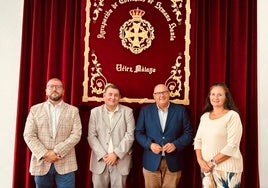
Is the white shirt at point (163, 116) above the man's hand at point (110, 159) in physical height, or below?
above

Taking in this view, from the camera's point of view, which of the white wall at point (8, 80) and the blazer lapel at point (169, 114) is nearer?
the blazer lapel at point (169, 114)

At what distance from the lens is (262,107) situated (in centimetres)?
353

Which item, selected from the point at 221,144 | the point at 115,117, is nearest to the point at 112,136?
the point at 115,117

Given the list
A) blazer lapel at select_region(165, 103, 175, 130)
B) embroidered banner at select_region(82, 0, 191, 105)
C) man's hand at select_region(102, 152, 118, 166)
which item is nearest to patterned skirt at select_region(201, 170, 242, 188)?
blazer lapel at select_region(165, 103, 175, 130)

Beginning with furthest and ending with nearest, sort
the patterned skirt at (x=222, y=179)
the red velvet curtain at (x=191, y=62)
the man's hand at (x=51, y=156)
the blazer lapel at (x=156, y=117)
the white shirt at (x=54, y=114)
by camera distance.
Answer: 1. the red velvet curtain at (x=191, y=62)
2. the blazer lapel at (x=156, y=117)
3. the white shirt at (x=54, y=114)
4. the man's hand at (x=51, y=156)
5. the patterned skirt at (x=222, y=179)

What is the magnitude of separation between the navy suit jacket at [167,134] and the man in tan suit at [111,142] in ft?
0.43

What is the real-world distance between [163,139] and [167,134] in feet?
0.21

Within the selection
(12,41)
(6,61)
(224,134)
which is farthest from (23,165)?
(224,134)

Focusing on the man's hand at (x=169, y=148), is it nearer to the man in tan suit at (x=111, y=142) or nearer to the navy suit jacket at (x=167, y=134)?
the navy suit jacket at (x=167, y=134)

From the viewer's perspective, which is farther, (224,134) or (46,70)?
(46,70)

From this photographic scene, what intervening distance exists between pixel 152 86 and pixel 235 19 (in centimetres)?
122

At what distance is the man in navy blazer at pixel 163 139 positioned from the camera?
302cm

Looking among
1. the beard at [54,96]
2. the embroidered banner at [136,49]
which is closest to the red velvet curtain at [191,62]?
the embroidered banner at [136,49]

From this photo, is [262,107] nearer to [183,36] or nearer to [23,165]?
[183,36]
